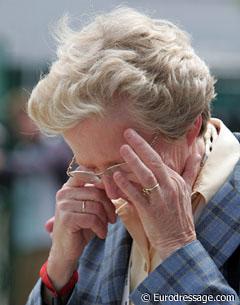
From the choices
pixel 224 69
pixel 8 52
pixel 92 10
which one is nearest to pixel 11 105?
pixel 8 52

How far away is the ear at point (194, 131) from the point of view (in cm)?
224

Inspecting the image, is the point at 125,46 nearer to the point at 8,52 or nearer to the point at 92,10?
the point at 92,10

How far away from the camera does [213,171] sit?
2.28m

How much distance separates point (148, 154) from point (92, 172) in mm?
243

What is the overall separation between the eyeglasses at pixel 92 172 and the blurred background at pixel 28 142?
420cm

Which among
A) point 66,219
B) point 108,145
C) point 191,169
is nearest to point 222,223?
point 191,169

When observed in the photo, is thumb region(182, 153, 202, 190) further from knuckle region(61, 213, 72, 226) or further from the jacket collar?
knuckle region(61, 213, 72, 226)

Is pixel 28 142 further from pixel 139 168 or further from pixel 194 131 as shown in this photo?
pixel 139 168

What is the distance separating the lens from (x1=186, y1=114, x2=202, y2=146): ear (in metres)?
2.24

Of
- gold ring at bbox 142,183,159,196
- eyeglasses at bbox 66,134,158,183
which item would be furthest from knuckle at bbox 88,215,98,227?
gold ring at bbox 142,183,159,196

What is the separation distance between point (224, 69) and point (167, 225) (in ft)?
17.6

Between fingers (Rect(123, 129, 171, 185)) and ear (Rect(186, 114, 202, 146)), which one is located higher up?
ear (Rect(186, 114, 202, 146))

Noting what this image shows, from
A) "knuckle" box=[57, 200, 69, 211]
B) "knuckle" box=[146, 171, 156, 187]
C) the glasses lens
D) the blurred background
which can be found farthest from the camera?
the blurred background

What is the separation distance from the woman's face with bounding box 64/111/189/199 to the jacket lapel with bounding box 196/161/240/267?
0.14 meters
